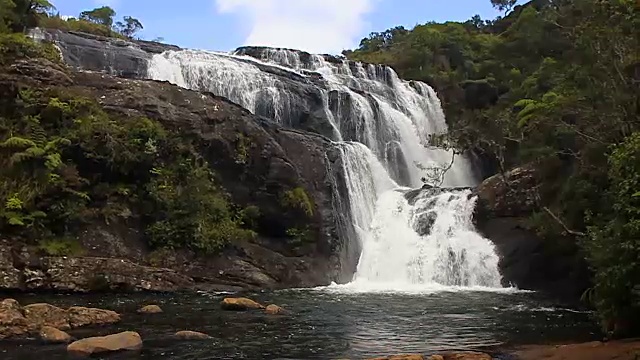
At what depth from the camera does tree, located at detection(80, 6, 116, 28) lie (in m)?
69.2

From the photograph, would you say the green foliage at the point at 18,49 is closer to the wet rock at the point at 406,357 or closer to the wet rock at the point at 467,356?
the wet rock at the point at 406,357

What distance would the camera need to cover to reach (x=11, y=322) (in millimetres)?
14070

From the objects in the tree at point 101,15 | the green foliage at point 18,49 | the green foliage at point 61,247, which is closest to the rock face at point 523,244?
the green foliage at point 61,247

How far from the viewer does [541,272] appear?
24.7 metres

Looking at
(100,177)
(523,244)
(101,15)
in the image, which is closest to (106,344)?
(100,177)

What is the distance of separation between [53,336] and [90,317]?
2.00 m

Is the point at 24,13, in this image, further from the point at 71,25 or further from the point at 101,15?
the point at 101,15

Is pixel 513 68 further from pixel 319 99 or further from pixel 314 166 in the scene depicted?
pixel 314 166

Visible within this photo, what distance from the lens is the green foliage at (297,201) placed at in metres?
27.2

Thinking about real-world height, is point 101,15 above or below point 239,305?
above

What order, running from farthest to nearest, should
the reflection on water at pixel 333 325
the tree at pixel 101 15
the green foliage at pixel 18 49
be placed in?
the tree at pixel 101 15 → the green foliage at pixel 18 49 → the reflection on water at pixel 333 325

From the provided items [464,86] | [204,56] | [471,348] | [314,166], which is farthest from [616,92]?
[464,86]

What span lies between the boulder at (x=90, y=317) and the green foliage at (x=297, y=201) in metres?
12.0

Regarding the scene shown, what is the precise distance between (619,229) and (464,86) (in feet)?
117
